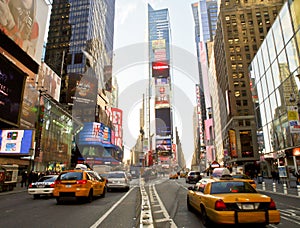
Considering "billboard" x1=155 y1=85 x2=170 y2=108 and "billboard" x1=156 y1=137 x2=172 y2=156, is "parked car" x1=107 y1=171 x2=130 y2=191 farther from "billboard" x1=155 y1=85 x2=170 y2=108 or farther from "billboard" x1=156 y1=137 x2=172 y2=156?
"billboard" x1=155 y1=85 x2=170 y2=108

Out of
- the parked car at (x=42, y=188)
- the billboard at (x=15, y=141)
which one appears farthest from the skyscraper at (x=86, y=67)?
the parked car at (x=42, y=188)

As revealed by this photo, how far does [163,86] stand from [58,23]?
9593 centimetres

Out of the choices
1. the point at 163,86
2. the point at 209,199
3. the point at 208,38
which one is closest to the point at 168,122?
the point at 163,86

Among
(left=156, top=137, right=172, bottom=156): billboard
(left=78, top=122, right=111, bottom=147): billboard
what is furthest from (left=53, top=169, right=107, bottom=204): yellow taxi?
(left=156, top=137, right=172, bottom=156): billboard

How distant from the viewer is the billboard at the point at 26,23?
33.4 metres

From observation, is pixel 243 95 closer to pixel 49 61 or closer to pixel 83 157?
pixel 83 157

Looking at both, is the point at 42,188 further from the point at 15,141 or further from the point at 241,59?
the point at 241,59

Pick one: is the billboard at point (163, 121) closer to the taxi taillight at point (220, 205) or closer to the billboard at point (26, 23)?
the billboard at point (26, 23)

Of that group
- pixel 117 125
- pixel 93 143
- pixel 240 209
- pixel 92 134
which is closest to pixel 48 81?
pixel 92 134

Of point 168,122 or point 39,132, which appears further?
point 168,122

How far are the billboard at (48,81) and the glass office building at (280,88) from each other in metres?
49.9

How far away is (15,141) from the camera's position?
1293 inches

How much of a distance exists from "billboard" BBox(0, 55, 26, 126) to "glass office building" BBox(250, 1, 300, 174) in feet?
99.2

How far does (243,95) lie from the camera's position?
250 feet
